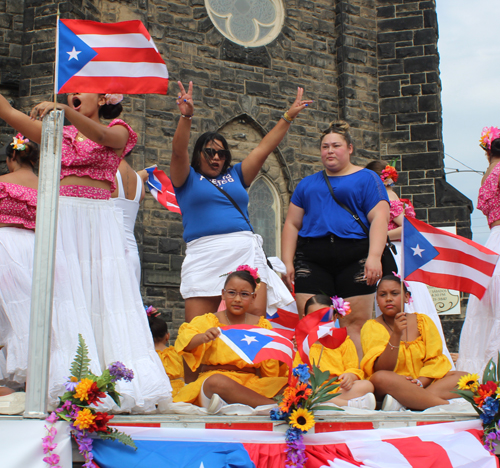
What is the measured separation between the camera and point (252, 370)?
437cm

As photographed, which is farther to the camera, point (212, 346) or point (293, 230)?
point (293, 230)

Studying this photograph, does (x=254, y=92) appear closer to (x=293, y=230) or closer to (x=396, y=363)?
(x=293, y=230)

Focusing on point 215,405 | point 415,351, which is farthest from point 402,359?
point 215,405

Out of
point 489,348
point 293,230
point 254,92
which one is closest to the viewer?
point 489,348

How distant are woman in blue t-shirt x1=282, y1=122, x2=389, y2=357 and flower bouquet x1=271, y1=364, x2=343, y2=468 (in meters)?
1.44

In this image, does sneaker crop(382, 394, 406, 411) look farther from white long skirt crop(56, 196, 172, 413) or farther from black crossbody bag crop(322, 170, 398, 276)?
white long skirt crop(56, 196, 172, 413)

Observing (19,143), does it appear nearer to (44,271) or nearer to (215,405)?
(44,271)

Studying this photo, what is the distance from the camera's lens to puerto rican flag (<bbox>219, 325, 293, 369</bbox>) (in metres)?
3.95

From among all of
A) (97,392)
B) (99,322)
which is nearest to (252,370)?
(99,322)

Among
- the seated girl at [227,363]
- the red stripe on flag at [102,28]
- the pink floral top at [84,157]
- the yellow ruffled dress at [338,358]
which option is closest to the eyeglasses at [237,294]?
the seated girl at [227,363]

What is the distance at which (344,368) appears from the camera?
4590 mm

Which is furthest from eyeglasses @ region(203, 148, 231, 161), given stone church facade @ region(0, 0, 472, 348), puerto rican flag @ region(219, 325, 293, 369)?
stone church facade @ region(0, 0, 472, 348)

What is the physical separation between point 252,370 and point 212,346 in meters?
0.32

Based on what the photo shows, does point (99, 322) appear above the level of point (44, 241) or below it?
below
